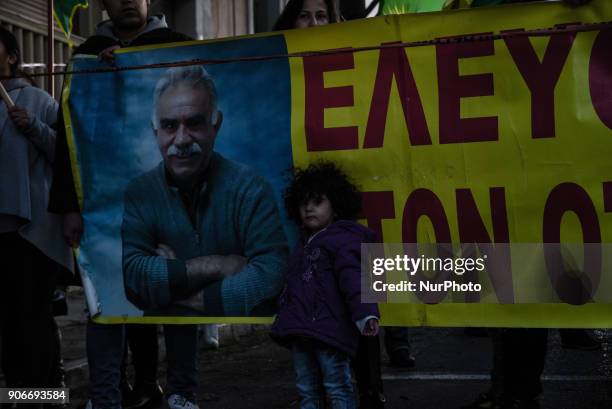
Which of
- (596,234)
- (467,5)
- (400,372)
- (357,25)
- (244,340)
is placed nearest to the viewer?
(596,234)

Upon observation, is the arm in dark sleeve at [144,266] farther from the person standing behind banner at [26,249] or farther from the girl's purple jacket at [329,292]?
the girl's purple jacket at [329,292]

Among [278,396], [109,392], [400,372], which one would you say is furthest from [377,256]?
[400,372]

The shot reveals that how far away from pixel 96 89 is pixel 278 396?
205 cm

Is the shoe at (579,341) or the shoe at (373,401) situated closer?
the shoe at (373,401)

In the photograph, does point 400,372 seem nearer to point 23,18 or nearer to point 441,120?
point 441,120

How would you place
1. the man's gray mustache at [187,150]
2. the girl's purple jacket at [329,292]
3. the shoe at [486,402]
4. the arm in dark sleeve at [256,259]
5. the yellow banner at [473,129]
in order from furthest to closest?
the shoe at [486,402]
the man's gray mustache at [187,150]
the arm in dark sleeve at [256,259]
the girl's purple jacket at [329,292]
the yellow banner at [473,129]

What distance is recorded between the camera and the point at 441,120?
4.12 metres

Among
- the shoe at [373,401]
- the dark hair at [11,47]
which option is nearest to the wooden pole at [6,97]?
the dark hair at [11,47]

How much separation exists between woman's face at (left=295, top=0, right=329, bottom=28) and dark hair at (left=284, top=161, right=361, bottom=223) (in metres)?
1.28

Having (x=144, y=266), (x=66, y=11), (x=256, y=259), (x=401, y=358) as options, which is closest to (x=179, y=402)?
(x=144, y=266)

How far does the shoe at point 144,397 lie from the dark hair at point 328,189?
1602 millimetres

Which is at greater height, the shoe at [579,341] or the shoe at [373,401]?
the shoe at [373,401]

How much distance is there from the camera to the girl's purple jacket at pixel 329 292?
409 cm

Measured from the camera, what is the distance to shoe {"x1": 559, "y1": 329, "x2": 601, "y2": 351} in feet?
22.9
